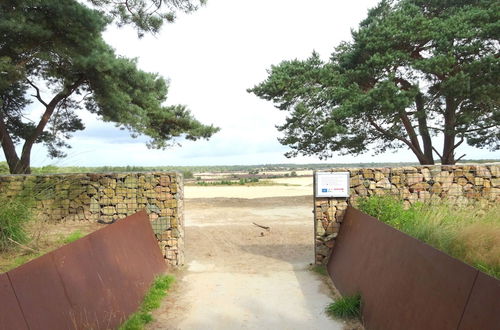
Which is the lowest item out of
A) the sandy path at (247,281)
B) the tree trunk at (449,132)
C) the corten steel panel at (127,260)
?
the sandy path at (247,281)

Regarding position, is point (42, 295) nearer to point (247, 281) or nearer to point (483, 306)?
point (483, 306)

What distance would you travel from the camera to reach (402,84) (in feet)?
59.3

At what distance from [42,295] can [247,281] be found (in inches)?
171

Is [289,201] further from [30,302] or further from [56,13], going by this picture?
[30,302]

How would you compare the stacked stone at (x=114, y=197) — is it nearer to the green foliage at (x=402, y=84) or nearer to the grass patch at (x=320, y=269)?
the grass patch at (x=320, y=269)

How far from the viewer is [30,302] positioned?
124 inches

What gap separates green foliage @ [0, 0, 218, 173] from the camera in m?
9.45

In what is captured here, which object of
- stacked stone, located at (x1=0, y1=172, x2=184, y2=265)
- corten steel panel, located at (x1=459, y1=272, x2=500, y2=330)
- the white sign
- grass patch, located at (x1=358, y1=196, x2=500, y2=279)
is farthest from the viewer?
stacked stone, located at (x1=0, y1=172, x2=184, y2=265)

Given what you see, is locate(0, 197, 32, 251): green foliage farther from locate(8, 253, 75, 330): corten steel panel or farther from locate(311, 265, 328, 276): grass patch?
locate(311, 265, 328, 276): grass patch

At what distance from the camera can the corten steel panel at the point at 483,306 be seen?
2372 mm

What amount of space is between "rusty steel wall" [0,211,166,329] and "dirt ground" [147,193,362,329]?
0.68m

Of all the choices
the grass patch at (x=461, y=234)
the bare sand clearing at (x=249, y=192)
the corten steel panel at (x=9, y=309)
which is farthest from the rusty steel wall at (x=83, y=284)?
the bare sand clearing at (x=249, y=192)

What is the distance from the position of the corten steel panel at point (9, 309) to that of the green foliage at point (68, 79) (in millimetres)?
7897

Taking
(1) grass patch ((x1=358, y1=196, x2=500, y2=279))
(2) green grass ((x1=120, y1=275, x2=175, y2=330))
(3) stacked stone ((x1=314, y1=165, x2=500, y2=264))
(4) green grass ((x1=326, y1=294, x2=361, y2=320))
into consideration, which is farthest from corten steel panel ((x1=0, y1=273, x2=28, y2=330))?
(3) stacked stone ((x1=314, y1=165, x2=500, y2=264))
